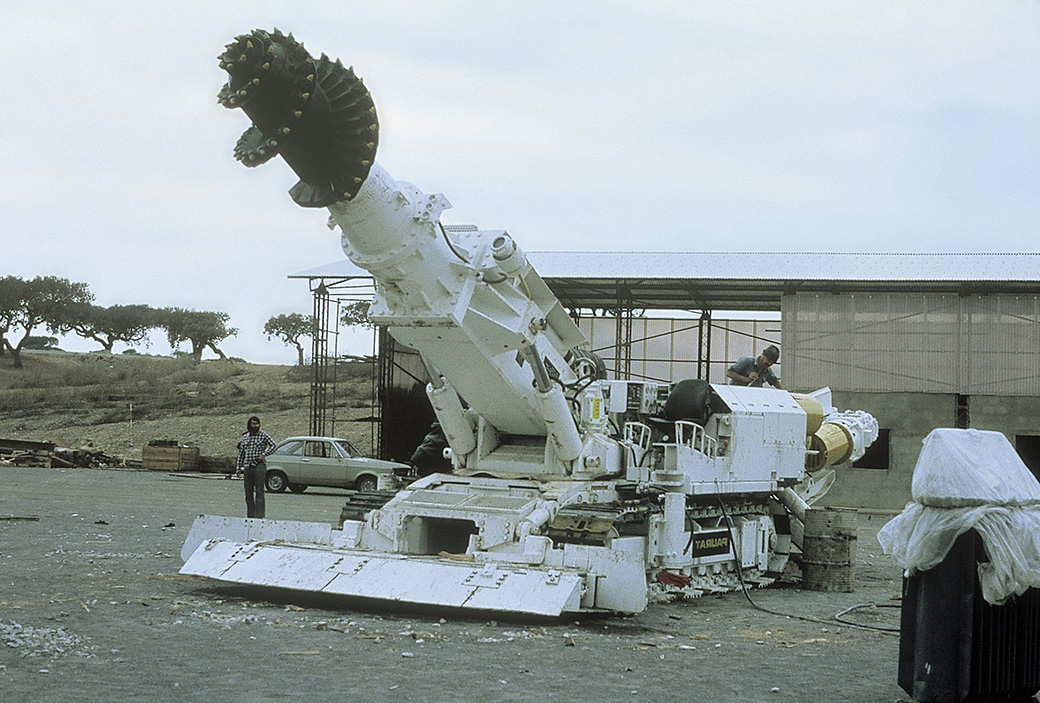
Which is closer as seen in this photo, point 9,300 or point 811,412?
point 811,412

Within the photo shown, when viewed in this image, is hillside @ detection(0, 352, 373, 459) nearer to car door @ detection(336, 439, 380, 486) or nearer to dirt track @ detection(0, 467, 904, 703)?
car door @ detection(336, 439, 380, 486)

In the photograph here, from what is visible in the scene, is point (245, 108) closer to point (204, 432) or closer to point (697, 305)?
point (697, 305)

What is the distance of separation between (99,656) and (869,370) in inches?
1016

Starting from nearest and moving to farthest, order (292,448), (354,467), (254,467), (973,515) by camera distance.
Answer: (973,515)
(254,467)
(354,467)
(292,448)

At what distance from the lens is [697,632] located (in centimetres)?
1089

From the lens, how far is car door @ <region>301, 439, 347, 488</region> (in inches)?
1166

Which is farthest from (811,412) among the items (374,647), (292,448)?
(292,448)

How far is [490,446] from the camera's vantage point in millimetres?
13352

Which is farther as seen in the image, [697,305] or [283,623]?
[697,305]

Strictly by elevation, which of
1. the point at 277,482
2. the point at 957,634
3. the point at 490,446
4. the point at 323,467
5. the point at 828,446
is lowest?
the point at 277,482

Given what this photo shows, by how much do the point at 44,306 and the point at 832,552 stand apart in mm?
→ 62885

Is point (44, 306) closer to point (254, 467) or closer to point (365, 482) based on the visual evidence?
point (365, 482)

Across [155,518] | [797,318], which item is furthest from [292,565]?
[797,318]

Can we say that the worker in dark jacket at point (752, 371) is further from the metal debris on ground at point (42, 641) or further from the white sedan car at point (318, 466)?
the white sedan car at point (318, 466)
